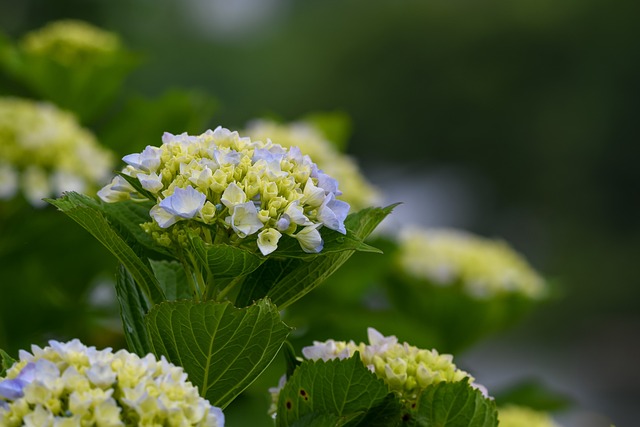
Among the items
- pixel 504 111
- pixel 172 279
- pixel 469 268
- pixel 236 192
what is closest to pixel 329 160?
pixel 469 268

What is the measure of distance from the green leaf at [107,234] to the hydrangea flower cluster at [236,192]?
2 cm

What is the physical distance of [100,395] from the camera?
0.52 meters

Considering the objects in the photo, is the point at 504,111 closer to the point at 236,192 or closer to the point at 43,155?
the point at 43,155

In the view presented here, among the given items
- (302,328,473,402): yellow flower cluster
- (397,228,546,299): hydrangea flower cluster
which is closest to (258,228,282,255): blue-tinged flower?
(302,328,473,402): yellow flower cluster

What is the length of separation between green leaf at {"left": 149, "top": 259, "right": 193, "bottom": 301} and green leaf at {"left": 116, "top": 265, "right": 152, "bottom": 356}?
0.02 metres

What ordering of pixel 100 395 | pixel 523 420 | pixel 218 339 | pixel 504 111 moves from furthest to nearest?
pixel 504 111
pixel 523 420
pixel 218 339
pixel 100 395

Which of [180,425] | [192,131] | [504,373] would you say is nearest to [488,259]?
[192,131]

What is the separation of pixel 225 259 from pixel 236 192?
0.13 ft

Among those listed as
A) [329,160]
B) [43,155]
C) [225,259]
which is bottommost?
[225,259]

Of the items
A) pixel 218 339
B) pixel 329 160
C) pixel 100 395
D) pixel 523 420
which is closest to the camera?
pixel 100 395

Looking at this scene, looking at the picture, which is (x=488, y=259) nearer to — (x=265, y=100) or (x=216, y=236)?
(x=216, y=236)

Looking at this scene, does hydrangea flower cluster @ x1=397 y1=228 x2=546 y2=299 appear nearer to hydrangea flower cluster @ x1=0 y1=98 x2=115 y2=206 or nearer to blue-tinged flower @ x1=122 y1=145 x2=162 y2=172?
hydrangea flower cluster @ x1=0 y1=98 x2=115 y2=206

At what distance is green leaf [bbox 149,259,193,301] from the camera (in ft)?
2.32

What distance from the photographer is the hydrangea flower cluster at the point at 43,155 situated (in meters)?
1.49
